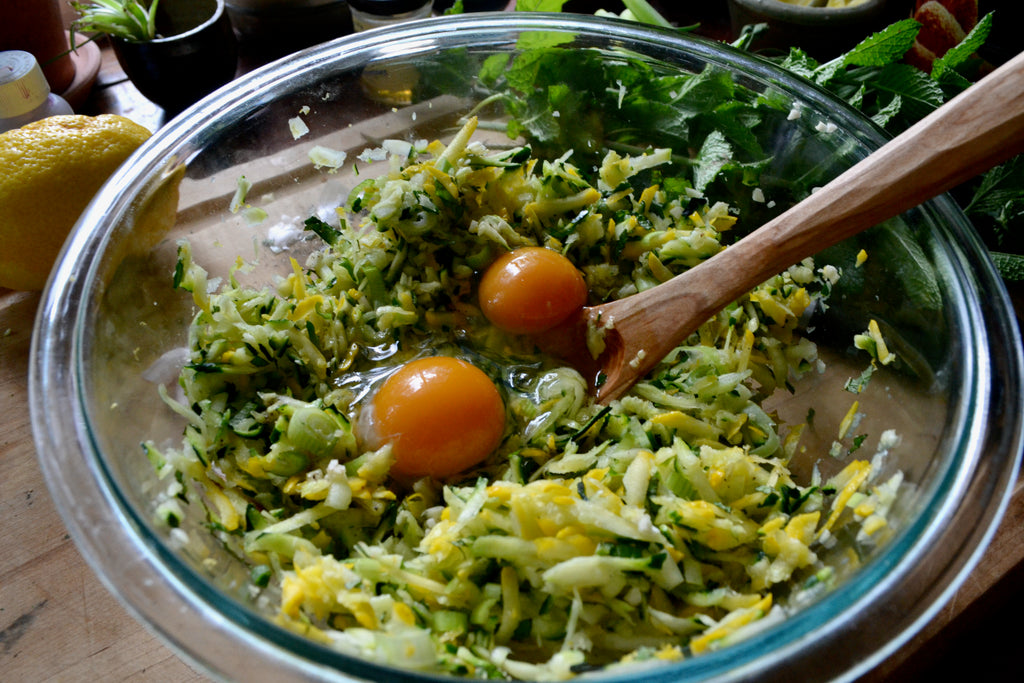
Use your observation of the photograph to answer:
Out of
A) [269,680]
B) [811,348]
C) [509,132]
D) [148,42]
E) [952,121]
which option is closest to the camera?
[269,680]

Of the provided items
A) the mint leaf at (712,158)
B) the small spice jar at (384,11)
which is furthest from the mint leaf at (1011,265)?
the small spice jar at (384,11)

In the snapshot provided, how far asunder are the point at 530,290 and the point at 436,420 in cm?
36

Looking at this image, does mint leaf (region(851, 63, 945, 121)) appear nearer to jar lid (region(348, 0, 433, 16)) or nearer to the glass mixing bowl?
the glass mixing bowl

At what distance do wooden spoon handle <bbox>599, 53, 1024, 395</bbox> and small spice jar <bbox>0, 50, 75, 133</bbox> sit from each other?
1.60m

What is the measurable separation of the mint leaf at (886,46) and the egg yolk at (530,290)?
2.91 feet

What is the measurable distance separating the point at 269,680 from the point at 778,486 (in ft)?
2.93

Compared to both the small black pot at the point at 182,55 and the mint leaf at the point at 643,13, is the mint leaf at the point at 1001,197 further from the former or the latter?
the small black pot at the point at 182,55

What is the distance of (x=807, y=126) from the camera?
69.5 inches

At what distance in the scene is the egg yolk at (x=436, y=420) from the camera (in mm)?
1510

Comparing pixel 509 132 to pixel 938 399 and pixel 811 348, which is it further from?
pixel 938 399

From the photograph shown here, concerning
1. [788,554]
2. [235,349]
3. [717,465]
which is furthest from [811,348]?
[235,349]

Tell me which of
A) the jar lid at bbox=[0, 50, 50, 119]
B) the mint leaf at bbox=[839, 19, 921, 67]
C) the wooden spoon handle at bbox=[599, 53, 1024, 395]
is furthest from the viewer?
the jar lid at bbox=[0, 50, 50, 119]

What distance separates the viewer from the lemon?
5.71 ft

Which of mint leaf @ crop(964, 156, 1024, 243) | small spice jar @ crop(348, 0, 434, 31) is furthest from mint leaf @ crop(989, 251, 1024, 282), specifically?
small spice jar @ crop(348, 0, 434, 31)
